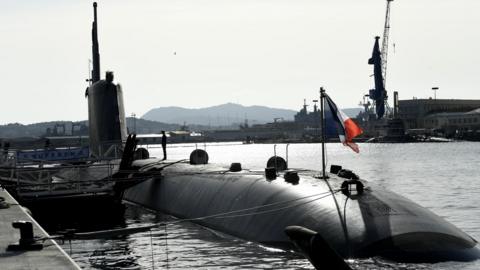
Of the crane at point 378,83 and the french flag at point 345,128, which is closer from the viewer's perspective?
the french flag at point 345,128

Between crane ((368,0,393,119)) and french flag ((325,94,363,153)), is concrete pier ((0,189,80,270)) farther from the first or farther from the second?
crane ((368,0,393,119))

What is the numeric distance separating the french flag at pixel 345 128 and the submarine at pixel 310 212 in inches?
37.7

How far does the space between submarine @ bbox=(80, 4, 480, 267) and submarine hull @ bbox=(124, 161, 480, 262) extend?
0.02m

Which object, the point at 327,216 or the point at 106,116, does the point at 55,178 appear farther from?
the point at 327,216

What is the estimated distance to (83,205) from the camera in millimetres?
26391

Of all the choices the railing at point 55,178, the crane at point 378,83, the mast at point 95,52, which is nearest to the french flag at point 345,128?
the railing at point 55,178

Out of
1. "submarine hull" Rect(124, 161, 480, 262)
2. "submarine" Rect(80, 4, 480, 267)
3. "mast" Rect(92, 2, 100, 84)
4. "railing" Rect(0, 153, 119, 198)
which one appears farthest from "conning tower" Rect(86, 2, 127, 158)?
"submarine hull" Rect(124, 161, 480, 262)

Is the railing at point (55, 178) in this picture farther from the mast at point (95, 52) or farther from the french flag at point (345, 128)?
the french flag at point (345, 128)

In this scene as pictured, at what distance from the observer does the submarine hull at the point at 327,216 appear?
49.1 ft

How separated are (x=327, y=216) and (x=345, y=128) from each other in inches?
101

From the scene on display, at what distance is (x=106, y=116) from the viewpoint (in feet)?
120

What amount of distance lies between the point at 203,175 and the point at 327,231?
1037 centimetres

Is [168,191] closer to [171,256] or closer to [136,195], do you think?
[136,195]

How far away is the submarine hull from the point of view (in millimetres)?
14977
